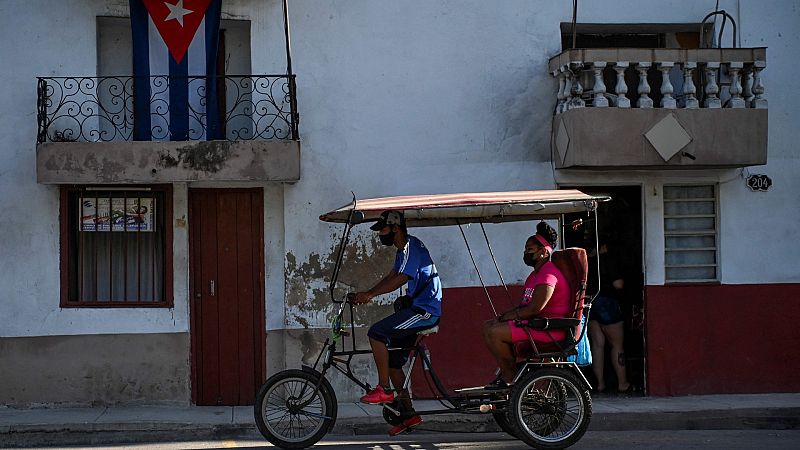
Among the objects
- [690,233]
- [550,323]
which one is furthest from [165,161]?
[690,233]

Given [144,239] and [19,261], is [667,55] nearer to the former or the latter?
[144,239]

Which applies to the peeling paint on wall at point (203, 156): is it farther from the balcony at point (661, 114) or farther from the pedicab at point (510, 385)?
the balcony at point (661, 114)

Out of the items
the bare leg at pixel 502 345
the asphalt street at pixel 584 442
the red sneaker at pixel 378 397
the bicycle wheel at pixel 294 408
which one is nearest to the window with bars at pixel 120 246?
the asphalt street at pixel 584 442

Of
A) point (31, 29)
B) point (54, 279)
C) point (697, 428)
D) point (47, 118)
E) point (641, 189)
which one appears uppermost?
point (31, 29)

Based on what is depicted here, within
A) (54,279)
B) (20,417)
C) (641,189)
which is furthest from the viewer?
(641,189)

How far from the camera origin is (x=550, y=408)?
8961 millimetres

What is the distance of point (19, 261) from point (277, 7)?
13.1ft

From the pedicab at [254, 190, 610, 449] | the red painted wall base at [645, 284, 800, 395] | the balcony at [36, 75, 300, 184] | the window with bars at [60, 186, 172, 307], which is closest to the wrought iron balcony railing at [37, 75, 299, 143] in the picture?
the balcony at [36, 75, 300, 184]

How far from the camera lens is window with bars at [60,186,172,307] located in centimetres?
1202

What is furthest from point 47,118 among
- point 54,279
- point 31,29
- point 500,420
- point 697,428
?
point 697,428

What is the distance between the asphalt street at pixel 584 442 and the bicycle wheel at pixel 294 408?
1.51 ft

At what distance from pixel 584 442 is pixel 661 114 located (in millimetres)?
4029

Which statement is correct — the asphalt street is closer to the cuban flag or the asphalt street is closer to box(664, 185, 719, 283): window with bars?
box(664, 185, 719, 283): window with bars

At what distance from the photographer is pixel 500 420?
30.9 feet
